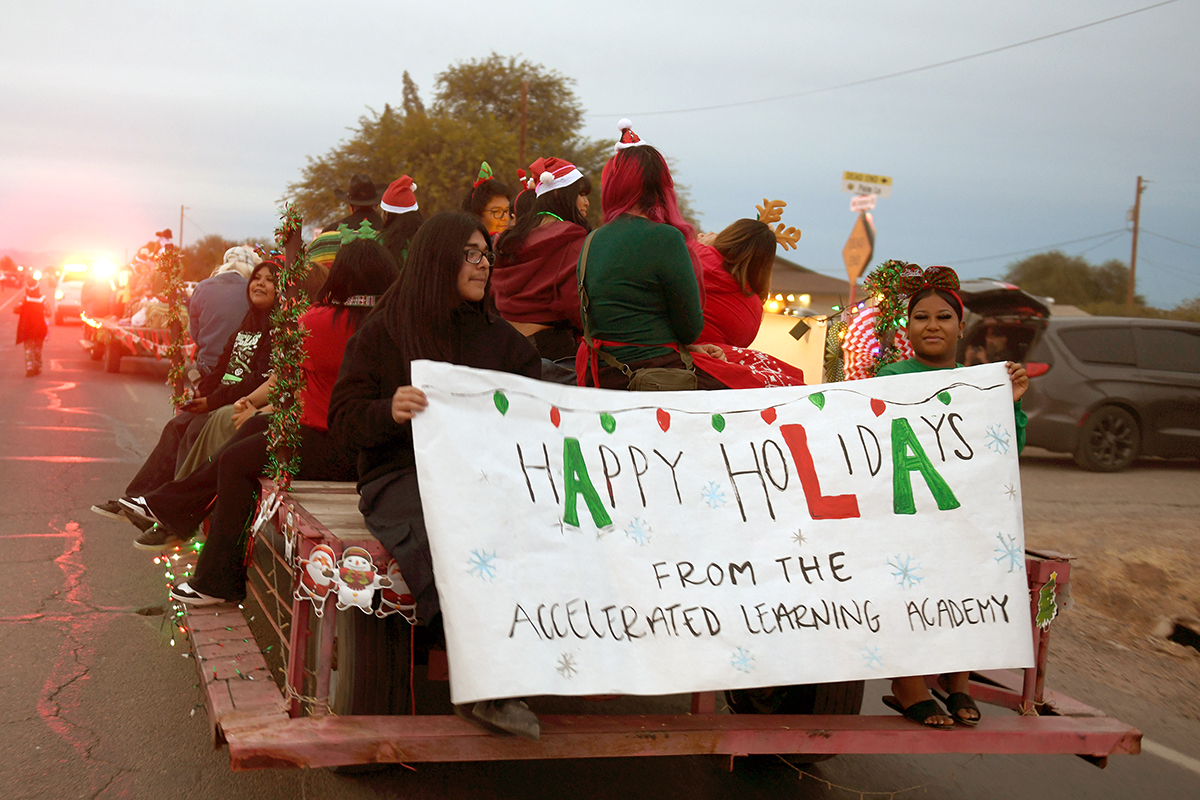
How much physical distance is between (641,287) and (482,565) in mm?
1496

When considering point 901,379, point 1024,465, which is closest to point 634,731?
point 901,379

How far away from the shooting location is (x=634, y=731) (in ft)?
9.63

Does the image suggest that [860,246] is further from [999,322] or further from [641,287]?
[641,287]

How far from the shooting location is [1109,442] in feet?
42.2

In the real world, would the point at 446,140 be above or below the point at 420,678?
above

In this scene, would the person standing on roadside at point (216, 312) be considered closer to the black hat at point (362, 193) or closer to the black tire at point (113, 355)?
the black hat at point (362, 193)

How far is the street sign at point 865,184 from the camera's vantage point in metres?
14.0

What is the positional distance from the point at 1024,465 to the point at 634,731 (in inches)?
473

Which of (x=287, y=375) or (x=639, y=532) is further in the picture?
(x=287, y=375)

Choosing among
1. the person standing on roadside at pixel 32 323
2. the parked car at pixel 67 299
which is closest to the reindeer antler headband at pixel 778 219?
the person standing on roadside at pixel 32 323

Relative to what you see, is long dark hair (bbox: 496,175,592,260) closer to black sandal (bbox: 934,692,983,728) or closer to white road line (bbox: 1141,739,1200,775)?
black sandal (bbox: 934,692,983,728)

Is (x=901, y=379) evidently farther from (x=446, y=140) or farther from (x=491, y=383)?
(x=446, y=140)

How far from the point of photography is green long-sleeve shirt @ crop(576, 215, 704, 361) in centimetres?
385

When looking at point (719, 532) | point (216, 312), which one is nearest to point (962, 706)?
point (719, 532)
